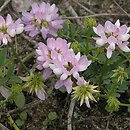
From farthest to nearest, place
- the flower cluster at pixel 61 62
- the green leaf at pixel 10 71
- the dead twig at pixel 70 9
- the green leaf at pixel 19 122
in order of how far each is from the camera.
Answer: the dead twig at pixel 70 9 < the green leaf at pixel 19 122 < the green leaf at pixel 10 71 < the flower cluster at pixel 61 62

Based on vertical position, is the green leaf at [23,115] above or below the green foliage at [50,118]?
above

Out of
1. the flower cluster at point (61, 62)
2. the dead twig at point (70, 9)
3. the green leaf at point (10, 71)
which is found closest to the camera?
the flower cluster at point (61, 62)

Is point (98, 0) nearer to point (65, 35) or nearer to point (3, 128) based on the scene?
point (65, 35)

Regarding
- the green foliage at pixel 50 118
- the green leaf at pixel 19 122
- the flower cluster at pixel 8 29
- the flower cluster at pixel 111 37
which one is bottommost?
the green foliage at pixel 50 118

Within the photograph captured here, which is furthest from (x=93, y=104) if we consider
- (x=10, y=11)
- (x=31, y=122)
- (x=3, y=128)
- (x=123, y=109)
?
(x=10, y=11)

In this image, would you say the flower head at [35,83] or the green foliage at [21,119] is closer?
the flower head at [35,83]

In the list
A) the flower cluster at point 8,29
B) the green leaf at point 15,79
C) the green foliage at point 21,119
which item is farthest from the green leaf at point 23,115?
the flower cluster at point 8,29

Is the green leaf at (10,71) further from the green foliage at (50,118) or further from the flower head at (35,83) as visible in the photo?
the green foliage at (50,118)

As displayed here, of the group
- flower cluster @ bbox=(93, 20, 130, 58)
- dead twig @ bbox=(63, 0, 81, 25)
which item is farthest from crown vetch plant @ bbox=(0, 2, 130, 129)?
dead twig @ bbox=(63, 0, 81, 25)
